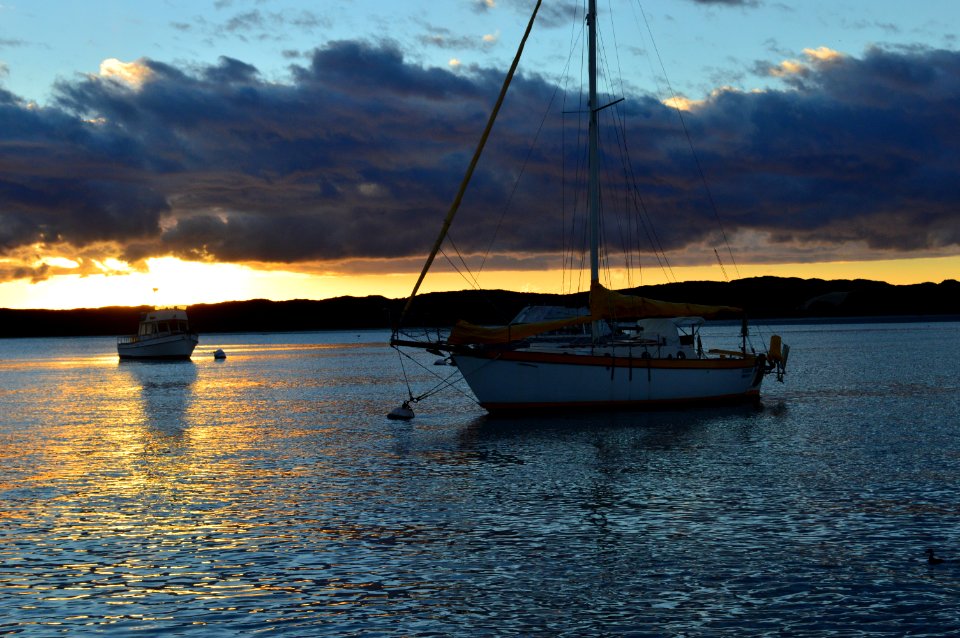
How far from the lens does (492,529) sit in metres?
18.2

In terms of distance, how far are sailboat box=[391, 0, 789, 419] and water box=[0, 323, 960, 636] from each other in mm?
1536

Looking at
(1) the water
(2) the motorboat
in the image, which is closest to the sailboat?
(1) the water

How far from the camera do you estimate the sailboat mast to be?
40781 mm

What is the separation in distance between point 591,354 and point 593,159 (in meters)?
8.54

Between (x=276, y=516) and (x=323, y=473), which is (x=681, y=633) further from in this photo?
(x=323, y=473)

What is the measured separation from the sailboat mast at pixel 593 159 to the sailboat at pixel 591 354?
0.14 ft

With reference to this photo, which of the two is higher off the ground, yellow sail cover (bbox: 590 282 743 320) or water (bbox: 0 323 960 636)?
yellow sail cover (bbox: 590 282 743 320)

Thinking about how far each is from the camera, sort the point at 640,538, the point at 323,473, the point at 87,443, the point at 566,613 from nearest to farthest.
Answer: the point at 566,613, the point at 640,538, the point at 323,473, the point at 87,443

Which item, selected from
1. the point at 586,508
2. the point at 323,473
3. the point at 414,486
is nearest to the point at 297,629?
the point at 586,508

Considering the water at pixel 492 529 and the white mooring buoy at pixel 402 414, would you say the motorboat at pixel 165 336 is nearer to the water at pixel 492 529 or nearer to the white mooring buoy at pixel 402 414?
Result: the white mooring buoy at pixel 402 414

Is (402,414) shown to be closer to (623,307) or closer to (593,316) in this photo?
(593,316)

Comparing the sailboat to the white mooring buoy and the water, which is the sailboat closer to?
the white mooring buoy

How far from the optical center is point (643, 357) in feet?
132

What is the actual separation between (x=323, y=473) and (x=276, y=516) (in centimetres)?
636
